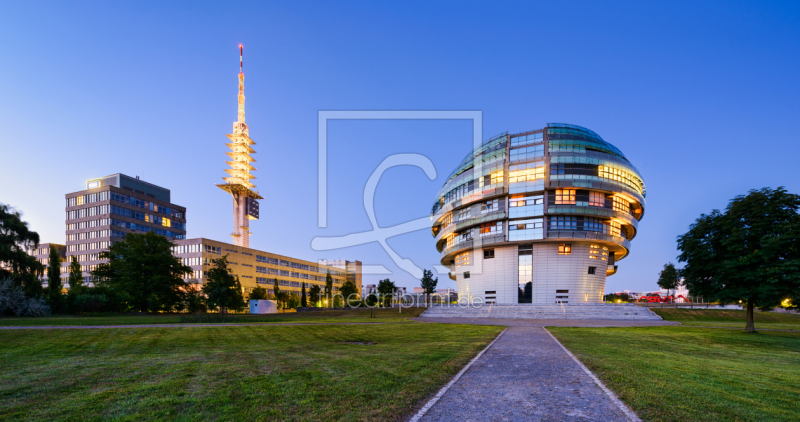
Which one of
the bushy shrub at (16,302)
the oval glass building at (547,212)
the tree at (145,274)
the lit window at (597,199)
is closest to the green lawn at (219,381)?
the bushy shrub at (16,302)

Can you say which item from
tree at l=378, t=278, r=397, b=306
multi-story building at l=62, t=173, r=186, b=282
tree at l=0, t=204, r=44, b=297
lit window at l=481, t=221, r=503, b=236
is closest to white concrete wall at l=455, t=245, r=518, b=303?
lit window at l=481, t=221, r=503, b=236

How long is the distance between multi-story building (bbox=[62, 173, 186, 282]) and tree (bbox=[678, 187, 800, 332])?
12774cm

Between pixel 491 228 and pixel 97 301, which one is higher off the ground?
pixel 491 228

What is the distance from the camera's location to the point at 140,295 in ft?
178

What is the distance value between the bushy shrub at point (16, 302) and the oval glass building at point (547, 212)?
5993 cm

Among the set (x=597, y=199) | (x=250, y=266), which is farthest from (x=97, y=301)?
(x=597, y=199)

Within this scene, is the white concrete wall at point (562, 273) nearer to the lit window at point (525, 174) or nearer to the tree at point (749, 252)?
the lit window at point (525, 174)

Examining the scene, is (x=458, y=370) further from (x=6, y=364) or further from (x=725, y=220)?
(x=725, y=220)

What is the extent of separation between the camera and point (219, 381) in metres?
9.25

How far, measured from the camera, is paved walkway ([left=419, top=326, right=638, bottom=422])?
6.93 metres

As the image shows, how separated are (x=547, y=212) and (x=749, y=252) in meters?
36.4

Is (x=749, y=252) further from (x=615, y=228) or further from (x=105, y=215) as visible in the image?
(x=105, y=215)

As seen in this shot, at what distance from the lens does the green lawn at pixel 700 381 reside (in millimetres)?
7156

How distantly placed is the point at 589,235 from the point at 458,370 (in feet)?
190
